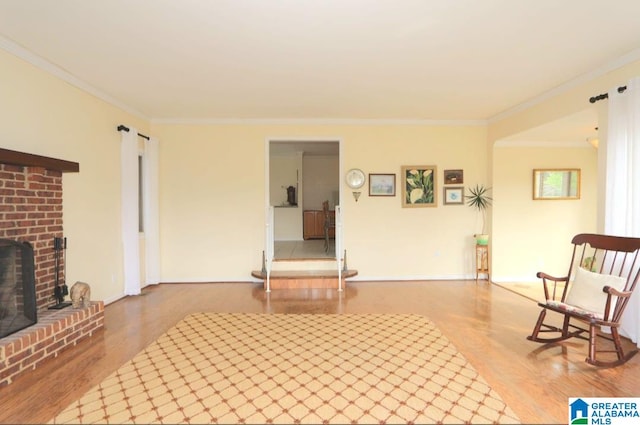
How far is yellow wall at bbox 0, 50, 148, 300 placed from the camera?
308 cm

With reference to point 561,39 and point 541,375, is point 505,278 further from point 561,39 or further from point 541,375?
point 561,39

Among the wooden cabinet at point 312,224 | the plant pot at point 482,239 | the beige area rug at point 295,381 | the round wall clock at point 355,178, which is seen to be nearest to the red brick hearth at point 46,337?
the beige area rug at point 295,381

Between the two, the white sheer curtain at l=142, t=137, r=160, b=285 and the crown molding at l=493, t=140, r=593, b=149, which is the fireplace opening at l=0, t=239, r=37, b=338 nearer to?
the white sheer curtain at l=142, t=137, r=160, b=285

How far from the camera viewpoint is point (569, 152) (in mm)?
5742

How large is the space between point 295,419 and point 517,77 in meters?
4.25

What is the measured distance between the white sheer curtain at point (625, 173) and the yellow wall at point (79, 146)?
5.93 m

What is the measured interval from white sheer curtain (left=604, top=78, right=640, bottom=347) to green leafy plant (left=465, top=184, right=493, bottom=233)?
7.57 feet

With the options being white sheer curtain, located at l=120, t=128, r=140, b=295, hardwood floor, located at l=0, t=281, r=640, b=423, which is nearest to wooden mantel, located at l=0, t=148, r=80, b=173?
white sheer curtain, located at l=120, t=128, r=140, b=295

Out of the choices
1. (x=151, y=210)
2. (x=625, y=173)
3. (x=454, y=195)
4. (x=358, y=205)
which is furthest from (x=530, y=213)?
(x=151, y=210)

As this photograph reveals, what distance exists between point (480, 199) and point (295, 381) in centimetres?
470

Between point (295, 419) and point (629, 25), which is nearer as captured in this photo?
point (295, 419)

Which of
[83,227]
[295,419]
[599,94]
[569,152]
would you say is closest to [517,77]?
[599,94]

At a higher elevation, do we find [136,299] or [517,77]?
[517,77]

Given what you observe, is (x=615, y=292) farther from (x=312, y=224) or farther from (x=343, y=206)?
(x=312, y=224)
